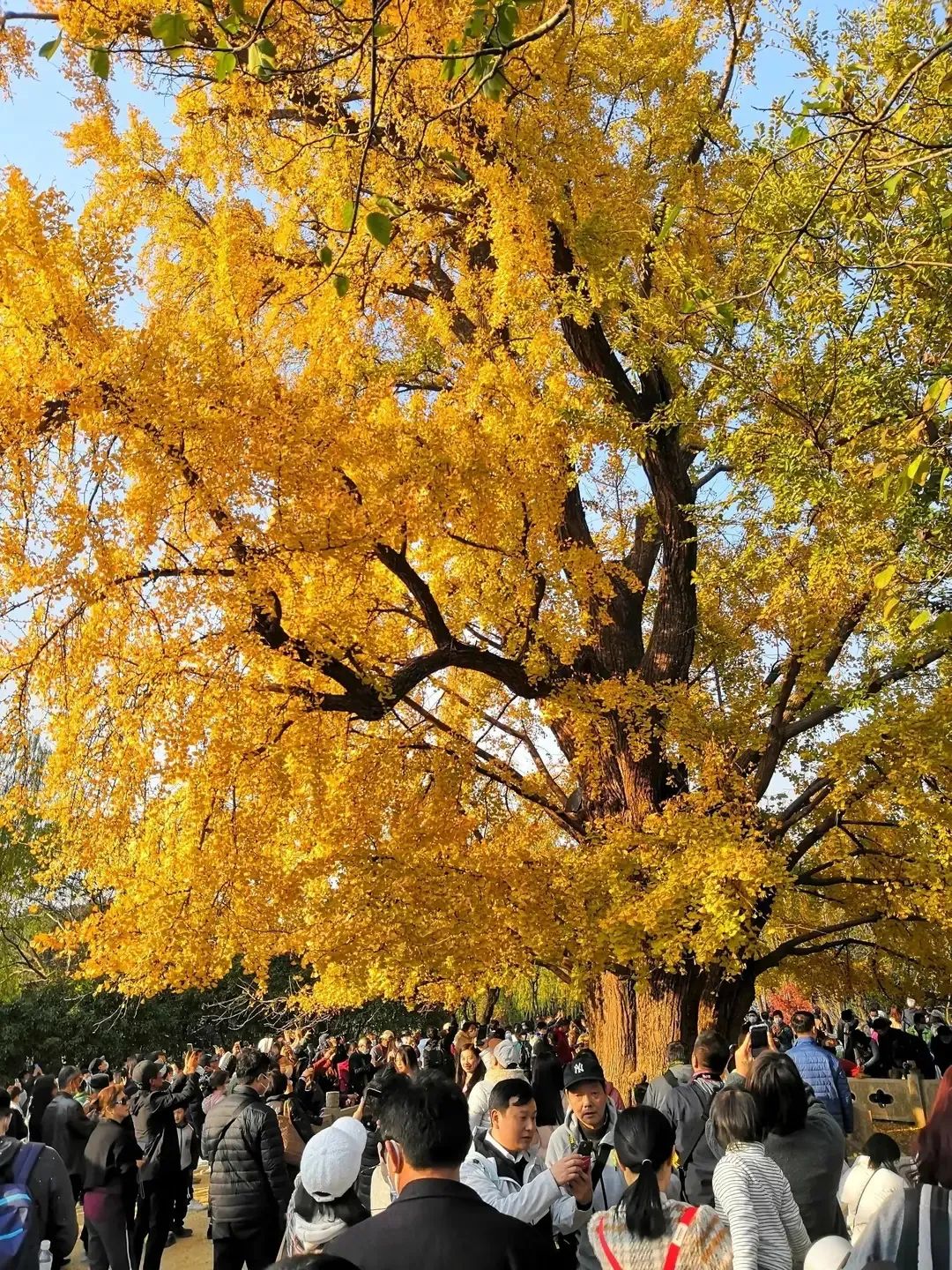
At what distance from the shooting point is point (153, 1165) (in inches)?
287

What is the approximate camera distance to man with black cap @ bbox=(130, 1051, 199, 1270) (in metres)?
7.24

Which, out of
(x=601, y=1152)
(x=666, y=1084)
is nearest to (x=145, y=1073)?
(x=666, y=1084)

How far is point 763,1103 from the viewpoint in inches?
145

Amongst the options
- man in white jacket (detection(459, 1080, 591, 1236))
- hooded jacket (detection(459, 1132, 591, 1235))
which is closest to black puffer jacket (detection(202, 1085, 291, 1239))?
man in white jacket (detection(459, 1080, 591, 1236))

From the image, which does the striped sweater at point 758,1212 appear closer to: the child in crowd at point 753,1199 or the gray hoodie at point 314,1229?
the child in crowd at point 753,1199

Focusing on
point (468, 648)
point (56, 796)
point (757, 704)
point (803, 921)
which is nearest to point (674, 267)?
point (468, 648)

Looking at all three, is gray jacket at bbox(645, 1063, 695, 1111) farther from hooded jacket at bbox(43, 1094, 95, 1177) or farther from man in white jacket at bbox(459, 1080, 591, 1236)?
hooded jacket at bbox(43, 1094, 95, 1177)

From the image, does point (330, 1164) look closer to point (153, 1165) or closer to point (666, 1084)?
point (666, 1084)

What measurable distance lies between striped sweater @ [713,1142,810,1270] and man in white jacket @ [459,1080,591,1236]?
18.8 inches

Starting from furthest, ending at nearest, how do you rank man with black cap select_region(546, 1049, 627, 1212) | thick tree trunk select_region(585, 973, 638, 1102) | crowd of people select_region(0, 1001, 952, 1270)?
1. thick tree trunk select_region(585, 973, 638, 1102)
2. man with black cap select_region(546, 1049, 627, 1212)
3. crowd of people select_region(0, 1001, 952, 1270)

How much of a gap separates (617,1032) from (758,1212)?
9225 mm

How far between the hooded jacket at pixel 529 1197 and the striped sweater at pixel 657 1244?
26 cm

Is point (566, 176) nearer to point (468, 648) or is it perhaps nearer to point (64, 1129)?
point (468, 648)

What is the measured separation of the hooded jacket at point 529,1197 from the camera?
3.02m
